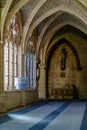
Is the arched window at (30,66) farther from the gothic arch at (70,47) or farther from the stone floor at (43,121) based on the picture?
the stone floor at (43,121)

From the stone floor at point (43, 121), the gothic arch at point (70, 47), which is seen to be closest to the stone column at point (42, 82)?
the gothic arch at point (70, 47)

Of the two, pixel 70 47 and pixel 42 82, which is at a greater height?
pixel 70 47

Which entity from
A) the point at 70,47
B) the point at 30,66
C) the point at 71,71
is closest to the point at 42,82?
the point at 71,71

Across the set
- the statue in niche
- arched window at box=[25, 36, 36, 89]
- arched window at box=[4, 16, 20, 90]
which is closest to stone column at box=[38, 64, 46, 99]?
the statue in niche

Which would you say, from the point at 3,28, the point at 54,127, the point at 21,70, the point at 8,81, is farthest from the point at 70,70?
the point at 54,127

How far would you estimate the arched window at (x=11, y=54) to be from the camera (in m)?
14.0

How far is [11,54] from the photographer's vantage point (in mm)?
14719

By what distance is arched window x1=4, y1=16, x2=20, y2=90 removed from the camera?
14.0m

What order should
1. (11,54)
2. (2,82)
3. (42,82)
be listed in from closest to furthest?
(2,82)
(11,54)
(42,82)

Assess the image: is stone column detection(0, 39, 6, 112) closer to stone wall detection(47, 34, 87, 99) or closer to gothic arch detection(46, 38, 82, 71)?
gothic arch detection(46, 38, 82, 71)

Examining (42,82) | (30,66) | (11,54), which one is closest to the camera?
(11,54)

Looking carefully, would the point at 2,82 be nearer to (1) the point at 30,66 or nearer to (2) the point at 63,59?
(1) the point at 30,66

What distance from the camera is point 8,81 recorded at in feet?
46.4

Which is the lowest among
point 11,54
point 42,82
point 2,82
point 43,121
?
point 43,121
